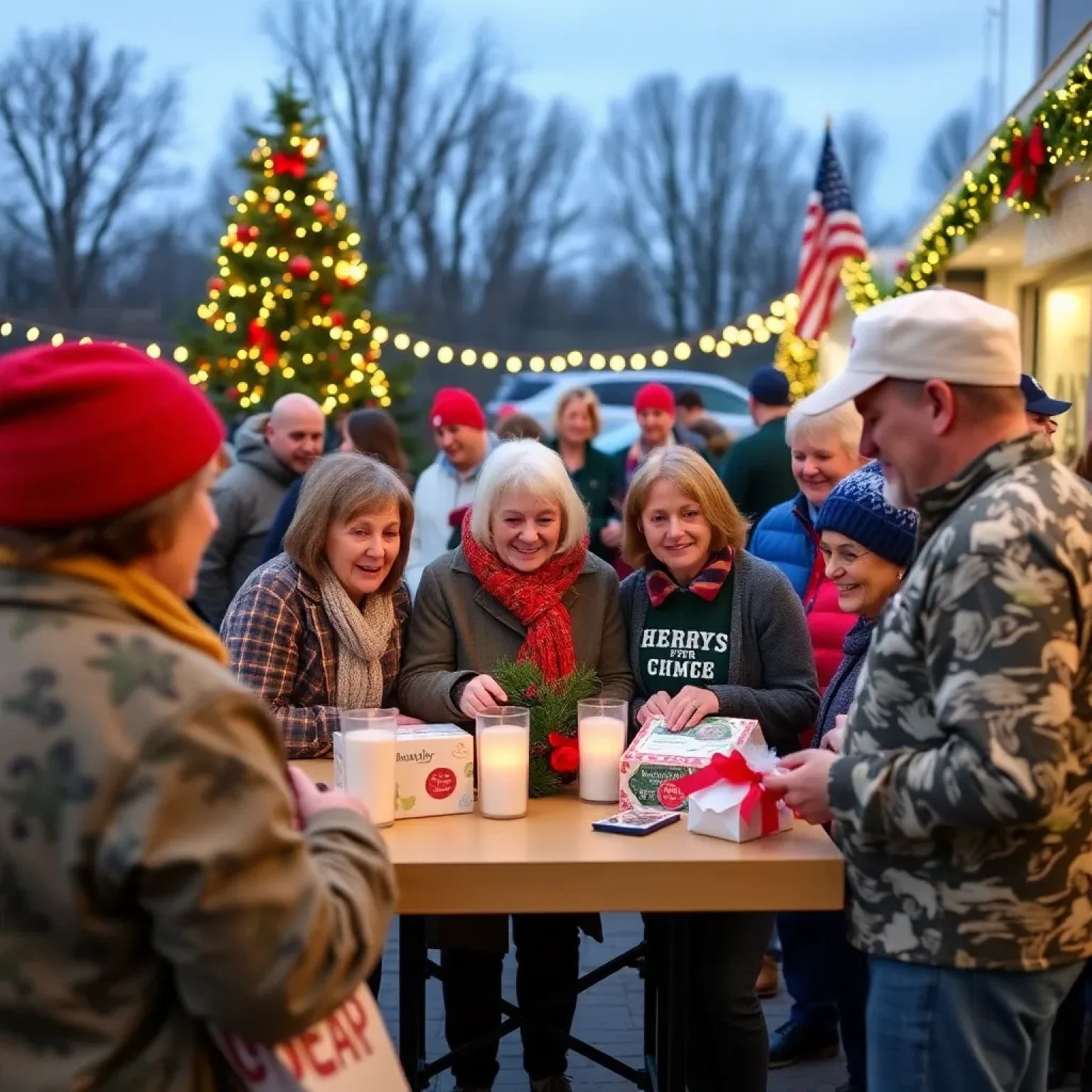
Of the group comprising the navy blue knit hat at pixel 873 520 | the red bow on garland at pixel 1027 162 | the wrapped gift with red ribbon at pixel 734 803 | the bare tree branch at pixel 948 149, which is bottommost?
the wrapped gift with red ribbon at pixel 734 803

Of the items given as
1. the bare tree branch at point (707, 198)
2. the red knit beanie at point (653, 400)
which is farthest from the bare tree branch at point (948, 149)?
the red knit beanie at point (653, 400)

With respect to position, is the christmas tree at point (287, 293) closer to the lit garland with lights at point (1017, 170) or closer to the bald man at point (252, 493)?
the lit garland with lights at point (1017, 170)

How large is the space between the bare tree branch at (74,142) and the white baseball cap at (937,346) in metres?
27.4

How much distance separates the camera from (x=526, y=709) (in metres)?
3.03

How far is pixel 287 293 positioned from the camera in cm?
1225

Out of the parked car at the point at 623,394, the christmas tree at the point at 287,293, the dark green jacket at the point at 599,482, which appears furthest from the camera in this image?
the parked car at the point at 623,394

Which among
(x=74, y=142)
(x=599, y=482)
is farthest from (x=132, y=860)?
(x=74, y=142)

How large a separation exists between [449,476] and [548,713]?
4.29 metres

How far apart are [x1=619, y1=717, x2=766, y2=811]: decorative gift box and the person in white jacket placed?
416 cm

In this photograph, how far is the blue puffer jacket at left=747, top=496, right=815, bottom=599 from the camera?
434 centimetres

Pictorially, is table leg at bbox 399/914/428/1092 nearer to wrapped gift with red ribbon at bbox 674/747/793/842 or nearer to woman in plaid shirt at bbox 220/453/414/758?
woman in plaid shirt at bbox 220/453/414/758

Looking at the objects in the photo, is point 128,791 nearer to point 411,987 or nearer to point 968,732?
point 968,732

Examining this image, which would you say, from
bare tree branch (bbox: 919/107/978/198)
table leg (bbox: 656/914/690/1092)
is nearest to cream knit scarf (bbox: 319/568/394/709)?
table leg (bbox: 656/914/690/1092)

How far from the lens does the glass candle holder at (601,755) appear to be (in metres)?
2.95
